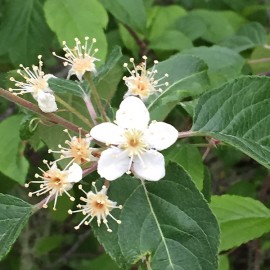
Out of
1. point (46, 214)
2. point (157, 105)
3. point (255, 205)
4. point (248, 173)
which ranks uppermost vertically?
point (157, 105)

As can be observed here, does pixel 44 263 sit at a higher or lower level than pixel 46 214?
lower

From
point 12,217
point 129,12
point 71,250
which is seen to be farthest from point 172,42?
point 71,250

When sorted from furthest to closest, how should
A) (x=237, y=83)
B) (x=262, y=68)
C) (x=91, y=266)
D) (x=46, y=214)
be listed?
(x=46, y=214) → (x=91, y=266) → (x=262, y=68) → (x=237, y=83)

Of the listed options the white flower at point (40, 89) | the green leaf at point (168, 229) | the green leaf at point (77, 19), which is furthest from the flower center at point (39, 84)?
the green leaf at point (77, 19)

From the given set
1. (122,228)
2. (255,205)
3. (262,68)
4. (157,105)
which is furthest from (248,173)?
(122,228)

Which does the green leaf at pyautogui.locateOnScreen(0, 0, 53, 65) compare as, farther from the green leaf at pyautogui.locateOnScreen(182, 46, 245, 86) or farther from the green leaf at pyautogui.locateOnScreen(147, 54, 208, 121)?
the green leaf at pyautogui.locateOnScreen(147, 54, 208, 121)

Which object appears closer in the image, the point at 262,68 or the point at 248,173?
the point at 262,68

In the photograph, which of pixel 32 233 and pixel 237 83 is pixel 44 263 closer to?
pixel 32 233

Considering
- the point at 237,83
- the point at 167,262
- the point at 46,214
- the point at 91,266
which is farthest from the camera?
the point at 46,214
